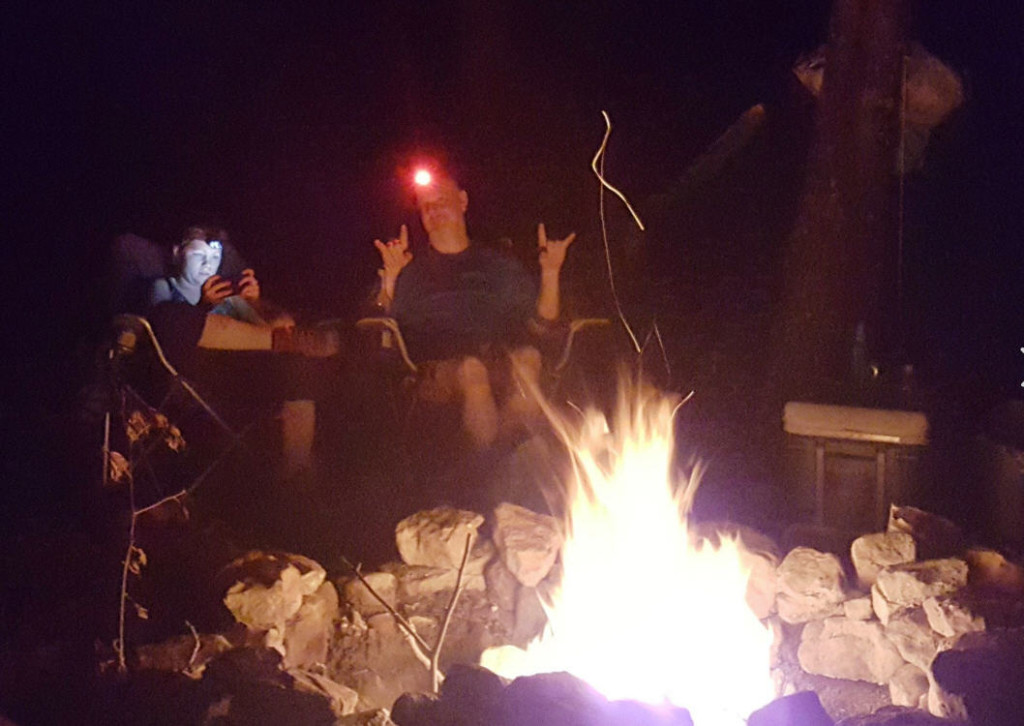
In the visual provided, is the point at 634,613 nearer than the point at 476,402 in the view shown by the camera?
Yes

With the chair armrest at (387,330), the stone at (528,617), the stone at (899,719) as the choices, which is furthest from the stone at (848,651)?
the chair armrest at (387,330)

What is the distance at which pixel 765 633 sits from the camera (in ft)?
9.67

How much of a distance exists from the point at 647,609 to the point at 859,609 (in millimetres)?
664

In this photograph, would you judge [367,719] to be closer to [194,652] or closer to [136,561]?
[194,652]

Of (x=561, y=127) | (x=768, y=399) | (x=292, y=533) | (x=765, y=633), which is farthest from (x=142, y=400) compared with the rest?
(x=561, y=127)

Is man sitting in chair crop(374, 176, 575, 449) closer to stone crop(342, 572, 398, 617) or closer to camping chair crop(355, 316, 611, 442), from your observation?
camping chair crop(355, 316, 611, 442)

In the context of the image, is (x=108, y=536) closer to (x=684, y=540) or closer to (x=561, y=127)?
(x=684, y=540)

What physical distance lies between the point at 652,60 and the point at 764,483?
2.97 meters

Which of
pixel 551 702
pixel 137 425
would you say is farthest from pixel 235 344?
pixel 551 702

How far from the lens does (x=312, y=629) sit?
2807 millimetres

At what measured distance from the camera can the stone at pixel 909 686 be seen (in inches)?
104

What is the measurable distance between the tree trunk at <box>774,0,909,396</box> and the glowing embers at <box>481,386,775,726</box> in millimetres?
→ 1202

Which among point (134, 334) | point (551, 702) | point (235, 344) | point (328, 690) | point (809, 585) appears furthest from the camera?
point (235, 344)

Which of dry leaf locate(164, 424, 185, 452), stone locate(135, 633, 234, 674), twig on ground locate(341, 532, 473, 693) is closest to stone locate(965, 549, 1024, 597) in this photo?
twig on ground locate(341, 532, 473, 693)
